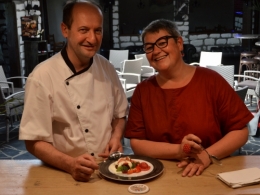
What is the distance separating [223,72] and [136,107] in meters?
3.38

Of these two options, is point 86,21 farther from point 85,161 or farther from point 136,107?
point 85,161

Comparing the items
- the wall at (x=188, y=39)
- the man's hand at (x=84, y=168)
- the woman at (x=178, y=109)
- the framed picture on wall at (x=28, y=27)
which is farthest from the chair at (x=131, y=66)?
the man's hand at (x=84, y=168)

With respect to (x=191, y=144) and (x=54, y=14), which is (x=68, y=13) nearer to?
(x=191, y=144)

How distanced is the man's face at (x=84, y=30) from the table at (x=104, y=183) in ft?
1.76

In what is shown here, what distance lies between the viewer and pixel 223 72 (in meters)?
4.84

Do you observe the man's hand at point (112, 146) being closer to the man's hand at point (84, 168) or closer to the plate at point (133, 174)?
the plate at point (133, 174)

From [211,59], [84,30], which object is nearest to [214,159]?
[84,30]

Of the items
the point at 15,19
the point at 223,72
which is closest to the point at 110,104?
the point at 223,72

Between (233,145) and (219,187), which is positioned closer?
(219,187)

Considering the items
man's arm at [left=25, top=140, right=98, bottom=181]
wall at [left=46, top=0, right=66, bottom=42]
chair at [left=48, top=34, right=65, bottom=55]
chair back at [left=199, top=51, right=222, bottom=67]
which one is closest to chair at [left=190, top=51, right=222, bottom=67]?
chair back at [left=199, top=51, right=222, bottom=67]

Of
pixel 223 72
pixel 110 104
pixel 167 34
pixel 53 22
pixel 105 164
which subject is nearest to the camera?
pixel 105 164

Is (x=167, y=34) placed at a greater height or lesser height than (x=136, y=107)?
greater

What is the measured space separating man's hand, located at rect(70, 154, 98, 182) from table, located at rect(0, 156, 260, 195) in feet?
0.08

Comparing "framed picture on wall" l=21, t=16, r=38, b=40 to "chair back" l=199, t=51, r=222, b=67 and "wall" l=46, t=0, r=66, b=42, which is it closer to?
"chair back" l=199, t=51, r=222, b=67
